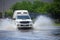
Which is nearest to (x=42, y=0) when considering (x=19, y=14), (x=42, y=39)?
(x=19, y=14)

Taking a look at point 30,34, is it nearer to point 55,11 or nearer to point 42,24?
point 42,24

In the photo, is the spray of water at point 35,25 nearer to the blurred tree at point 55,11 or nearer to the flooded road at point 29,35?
the flooded road at point 29,35

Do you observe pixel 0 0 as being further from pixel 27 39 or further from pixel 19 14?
pixel 27 39

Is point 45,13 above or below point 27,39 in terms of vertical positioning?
below

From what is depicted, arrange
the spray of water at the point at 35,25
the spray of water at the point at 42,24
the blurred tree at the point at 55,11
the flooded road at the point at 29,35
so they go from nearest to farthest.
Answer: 1. the flooded road at the point at 29,35
2. the spray of water at the point at 35,25
3. the spray of water at the point at 42,24
4. the blurred tree at the point at 55,11

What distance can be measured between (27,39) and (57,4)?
109 feet

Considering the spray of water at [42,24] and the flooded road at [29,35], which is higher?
the flooded road at [29,35]

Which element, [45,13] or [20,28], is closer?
[20,28]

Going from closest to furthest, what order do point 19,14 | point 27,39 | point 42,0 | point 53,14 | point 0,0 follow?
point 27,39 → point 19,14 → point 53,14 → point 42,0 → point 0,0

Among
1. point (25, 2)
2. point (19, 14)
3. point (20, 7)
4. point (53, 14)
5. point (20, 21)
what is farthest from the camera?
point (25, 2)

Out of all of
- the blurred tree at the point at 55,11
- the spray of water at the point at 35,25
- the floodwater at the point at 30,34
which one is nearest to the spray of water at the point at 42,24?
the spray of water at the point at 35,25

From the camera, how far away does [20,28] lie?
24.6 m

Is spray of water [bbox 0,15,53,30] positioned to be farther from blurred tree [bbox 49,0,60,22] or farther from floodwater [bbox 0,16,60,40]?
blurred tree [bbox 49,0,60,22]

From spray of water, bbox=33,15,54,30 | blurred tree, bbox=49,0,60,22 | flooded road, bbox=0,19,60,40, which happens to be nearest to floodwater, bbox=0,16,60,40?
flooded road, bbox=0,19,60,40
